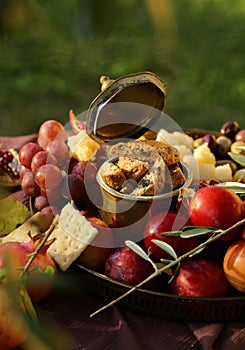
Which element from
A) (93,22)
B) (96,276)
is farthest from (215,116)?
(93,22)

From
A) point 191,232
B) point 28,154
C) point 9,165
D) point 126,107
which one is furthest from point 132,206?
point 9,165

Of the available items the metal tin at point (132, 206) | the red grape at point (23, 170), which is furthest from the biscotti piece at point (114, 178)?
the red grape at point (23, 170)

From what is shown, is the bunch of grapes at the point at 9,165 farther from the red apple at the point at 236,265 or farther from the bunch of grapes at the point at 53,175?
the red apple at the point at 236,265

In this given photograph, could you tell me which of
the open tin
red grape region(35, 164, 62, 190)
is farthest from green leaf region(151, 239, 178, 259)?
red grape region(35, 164, 62, 190)

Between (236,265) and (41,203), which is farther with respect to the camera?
(41,203)

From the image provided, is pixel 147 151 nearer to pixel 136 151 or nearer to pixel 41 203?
pixel 136 151

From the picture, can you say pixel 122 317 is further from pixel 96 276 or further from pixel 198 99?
pixel 198 99
